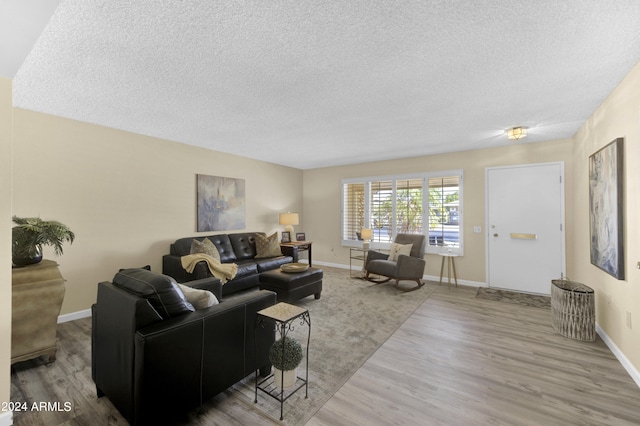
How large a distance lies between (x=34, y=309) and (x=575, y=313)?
17.3ft

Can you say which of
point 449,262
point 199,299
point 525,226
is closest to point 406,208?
point 449,262

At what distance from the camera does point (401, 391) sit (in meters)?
2.06

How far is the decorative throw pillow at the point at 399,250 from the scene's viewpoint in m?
4.96

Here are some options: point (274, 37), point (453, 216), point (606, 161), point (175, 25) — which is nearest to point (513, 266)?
point (453, 216)

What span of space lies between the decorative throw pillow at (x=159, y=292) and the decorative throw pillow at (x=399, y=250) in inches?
155

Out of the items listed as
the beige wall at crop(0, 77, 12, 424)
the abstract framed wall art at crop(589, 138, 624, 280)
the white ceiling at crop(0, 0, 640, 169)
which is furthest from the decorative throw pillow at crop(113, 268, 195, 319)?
the abstract framed wall art at crop(589, 138, 624, 280)

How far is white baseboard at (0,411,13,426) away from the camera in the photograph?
1663 millimetres

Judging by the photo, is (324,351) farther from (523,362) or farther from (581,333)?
(581,333)

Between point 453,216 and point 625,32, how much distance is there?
371cm

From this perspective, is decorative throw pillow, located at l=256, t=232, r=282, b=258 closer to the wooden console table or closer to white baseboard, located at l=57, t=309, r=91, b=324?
white baseboard, located at l=57, t=309, r=91, b=324

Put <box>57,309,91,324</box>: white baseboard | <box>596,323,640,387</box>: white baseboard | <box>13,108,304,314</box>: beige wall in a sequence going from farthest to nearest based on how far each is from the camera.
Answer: <box>57,309,91,324</box>: white baseboard < <box>13,108,304,314</box>: beige wall < <box>596,323,640,387</box>: white baseboard

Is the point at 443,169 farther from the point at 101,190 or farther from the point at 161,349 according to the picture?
the point at 101,190

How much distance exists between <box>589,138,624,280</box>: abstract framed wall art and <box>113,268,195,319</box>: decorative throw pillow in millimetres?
3646

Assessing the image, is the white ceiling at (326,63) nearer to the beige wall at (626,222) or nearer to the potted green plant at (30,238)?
the beige wall at (626,222)
